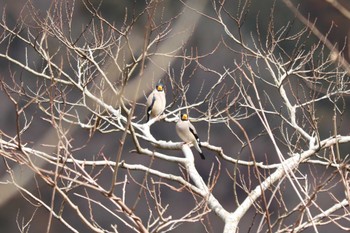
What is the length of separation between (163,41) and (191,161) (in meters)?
2.16

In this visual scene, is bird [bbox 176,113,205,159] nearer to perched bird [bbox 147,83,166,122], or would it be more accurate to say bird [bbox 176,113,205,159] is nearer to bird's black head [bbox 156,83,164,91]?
perched bird [bbox 147,83,166,122]

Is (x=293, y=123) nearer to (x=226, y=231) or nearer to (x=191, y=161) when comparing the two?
(x=191, y=161)

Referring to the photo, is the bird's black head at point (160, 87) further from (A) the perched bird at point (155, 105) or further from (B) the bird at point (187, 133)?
(B) the bird at point (187, 133)

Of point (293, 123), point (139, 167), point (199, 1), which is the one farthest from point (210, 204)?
point (199, 1)

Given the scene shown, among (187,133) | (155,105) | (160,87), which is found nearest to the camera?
(187,133)

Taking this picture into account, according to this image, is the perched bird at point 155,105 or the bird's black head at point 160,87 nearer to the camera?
the perched bird at point 155,105

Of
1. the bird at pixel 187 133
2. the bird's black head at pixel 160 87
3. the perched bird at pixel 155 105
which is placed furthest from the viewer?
the bird's black head at pixel 160 87

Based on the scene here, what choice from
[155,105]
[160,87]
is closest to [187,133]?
[155,105]

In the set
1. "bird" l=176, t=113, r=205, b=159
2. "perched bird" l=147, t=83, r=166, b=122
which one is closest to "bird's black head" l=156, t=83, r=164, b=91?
"perched bird" l=147, t=83, r=166, b=122

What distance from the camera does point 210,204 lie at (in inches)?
150

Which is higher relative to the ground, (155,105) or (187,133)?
(155,105)

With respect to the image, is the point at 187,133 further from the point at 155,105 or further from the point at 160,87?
the point at 160,87

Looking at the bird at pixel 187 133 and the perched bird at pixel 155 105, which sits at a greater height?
the perched bird at pixel 155 105

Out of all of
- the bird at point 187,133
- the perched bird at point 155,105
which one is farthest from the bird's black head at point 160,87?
the bird at point 187,133
